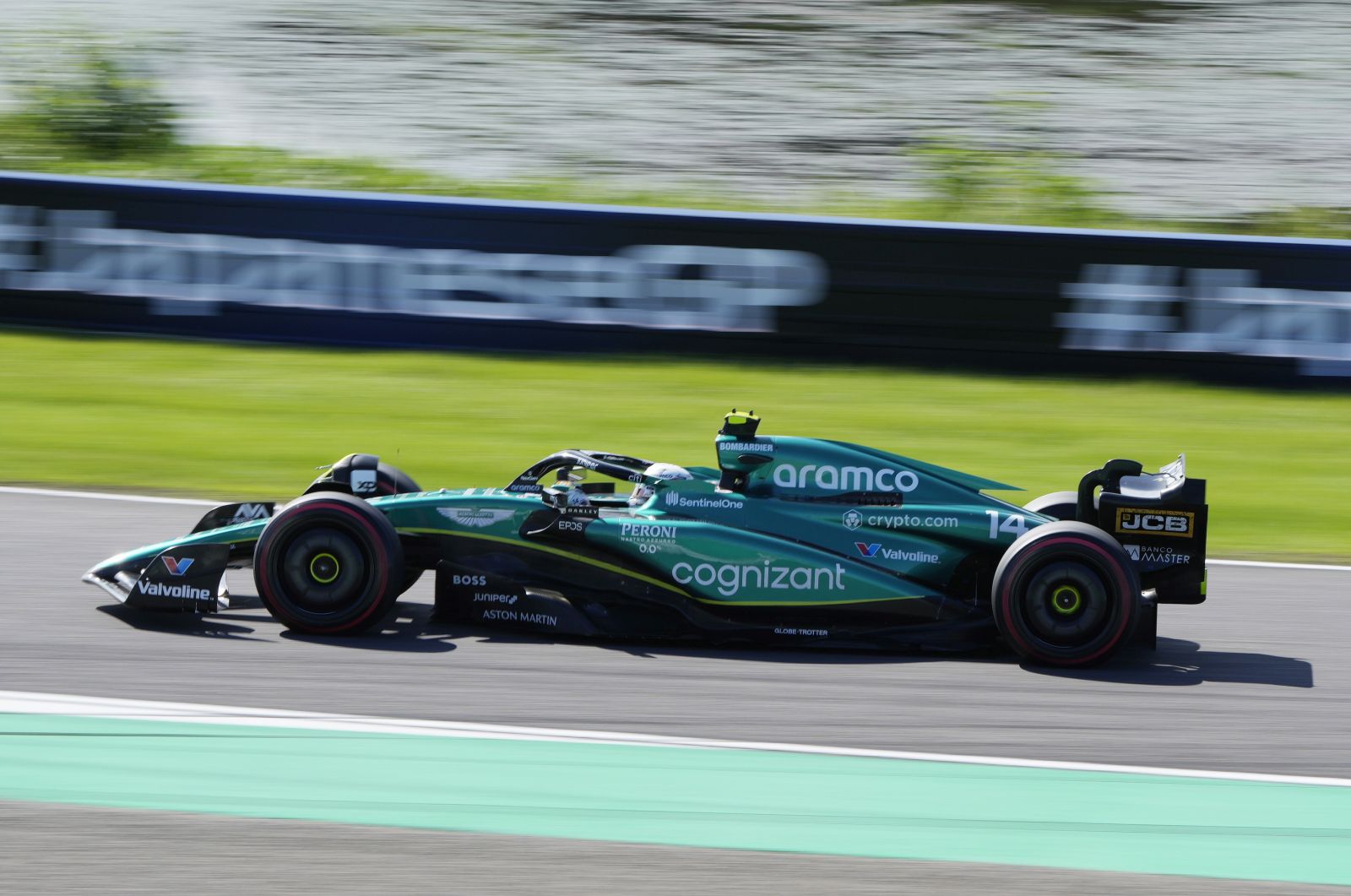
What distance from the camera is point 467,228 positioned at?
39.6ft

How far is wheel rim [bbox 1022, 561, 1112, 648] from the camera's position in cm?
601

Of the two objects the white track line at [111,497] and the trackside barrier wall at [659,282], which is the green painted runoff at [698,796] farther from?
the trackside barrier wall at [659,282]

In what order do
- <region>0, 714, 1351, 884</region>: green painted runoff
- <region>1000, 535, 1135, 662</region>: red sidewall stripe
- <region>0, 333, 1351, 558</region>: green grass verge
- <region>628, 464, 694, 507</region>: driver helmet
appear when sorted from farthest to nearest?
<region>0, 333, 1351, 558</region>: green grass verge
<region>628, 464, 694, 507</region>: driver helmet
<region>1000, 535, 1135, 662</region>: red sidewall stripe
<region>0, 714, 1351, 884</region>: green painted runoff

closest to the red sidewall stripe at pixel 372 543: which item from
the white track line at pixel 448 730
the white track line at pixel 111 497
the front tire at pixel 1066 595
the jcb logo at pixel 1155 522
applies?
the white track line at pixel 448 730

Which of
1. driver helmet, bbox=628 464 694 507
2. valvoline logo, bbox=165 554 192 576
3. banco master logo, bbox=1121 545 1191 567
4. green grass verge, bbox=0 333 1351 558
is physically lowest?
valvoline logo, bbox=165 554 192 576

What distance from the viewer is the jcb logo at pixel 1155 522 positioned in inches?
248

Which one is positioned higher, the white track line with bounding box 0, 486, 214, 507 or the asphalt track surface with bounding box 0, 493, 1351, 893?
the white track line with bounding box 0, 486, 214, 507

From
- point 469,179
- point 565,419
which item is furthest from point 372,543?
point 469,179

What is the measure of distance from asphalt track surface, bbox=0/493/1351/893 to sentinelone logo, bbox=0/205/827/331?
17.2ft

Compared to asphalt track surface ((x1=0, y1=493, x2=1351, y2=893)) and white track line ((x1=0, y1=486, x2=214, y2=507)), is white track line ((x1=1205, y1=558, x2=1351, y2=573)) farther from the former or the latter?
white track line ((x1=0, y1=486, x2=214, y2=507))

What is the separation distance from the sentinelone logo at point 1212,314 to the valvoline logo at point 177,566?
7.28 m

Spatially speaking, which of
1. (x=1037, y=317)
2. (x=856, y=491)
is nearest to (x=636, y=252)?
(x=1037, y=317)

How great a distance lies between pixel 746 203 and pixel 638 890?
13.6m

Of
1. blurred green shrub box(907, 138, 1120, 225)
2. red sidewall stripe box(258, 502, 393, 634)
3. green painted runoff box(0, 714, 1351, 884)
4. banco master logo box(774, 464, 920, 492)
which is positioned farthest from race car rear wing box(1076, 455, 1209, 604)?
blurred green shrub box(907, 138, 1120, 225)
